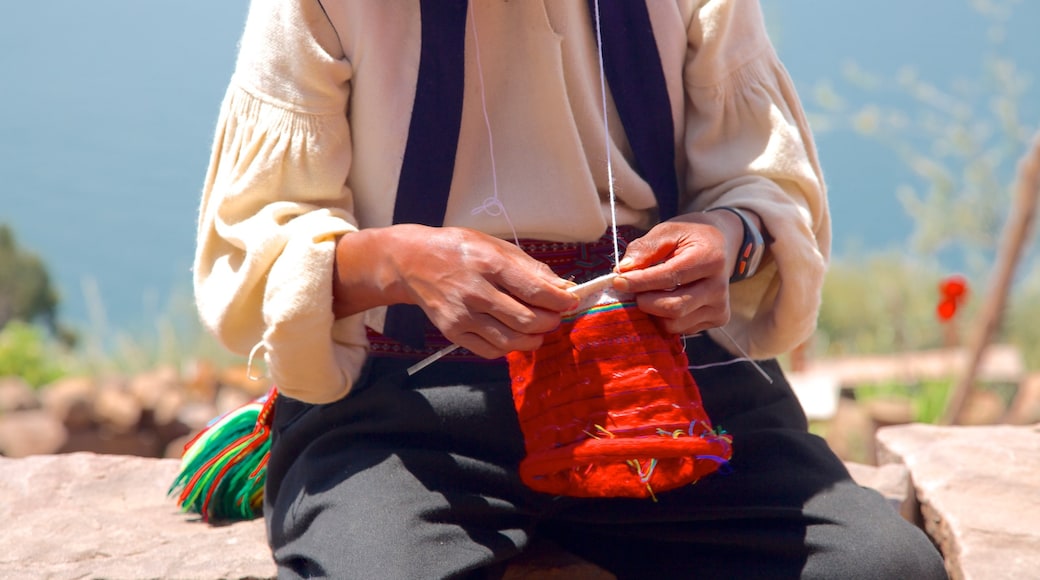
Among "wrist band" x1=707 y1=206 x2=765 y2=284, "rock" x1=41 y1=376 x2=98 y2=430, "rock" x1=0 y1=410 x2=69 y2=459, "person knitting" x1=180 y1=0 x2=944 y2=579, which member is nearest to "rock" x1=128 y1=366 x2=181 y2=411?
"rock" x1=41 y1=376 x2=98 y2=430

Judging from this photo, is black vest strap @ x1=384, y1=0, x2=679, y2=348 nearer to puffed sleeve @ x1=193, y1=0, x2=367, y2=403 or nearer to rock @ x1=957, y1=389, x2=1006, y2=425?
puffed sleeve @ x1=193, y1=0, x2=367, y2=403

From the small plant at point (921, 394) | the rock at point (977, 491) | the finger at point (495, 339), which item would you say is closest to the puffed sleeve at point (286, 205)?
the finger at point (495, 339)

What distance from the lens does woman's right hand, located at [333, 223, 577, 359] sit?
128 cm

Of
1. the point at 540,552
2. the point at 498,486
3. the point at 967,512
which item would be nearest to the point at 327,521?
the point at 498,486

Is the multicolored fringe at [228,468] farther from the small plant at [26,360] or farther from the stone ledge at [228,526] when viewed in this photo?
the small plant at [26,360]

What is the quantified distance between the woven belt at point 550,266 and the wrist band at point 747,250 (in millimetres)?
180

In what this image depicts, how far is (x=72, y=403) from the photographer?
12.8 ft

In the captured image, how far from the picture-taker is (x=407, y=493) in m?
1.40

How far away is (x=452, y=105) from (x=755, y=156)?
0.47 metres

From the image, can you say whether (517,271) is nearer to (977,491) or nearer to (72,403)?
(977,491)

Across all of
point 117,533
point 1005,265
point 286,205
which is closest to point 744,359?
point 286,205

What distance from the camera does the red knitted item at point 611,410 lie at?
1.25 metres

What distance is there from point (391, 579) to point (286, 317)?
372 mm

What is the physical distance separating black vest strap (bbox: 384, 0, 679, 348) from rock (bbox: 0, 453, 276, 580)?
0.51 metres
